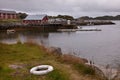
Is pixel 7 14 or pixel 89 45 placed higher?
pixel 7 14

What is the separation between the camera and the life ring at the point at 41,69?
27.3 feet

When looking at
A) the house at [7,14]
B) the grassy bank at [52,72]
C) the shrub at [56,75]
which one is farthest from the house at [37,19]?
the shrub at [56,75]

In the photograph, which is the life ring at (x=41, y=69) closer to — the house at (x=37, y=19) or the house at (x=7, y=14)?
the house at (x=37, y=19)

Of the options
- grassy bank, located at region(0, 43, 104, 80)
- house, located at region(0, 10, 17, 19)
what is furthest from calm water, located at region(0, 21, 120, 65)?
house, located at region(0, 10, 17, 19)

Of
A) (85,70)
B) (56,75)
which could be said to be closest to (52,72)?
(56,75)

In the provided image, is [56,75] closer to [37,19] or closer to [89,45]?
[89,45]

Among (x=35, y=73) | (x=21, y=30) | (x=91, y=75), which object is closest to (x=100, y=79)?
(x=91, y=75)

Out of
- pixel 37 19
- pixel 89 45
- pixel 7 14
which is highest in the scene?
pixel 7 14

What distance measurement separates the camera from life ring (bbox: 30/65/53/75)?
27.3 feet

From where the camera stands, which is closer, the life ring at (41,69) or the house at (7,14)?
the life ring at (41,69)

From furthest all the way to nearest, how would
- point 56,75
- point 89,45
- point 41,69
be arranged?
1. point 89,45
2. point 41,69
3. point 56,75

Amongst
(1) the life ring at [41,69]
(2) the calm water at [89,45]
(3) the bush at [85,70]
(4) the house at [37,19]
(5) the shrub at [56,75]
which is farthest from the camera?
(4) the house at [37,19]

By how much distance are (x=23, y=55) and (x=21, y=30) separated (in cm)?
5351

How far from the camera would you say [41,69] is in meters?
9.18
